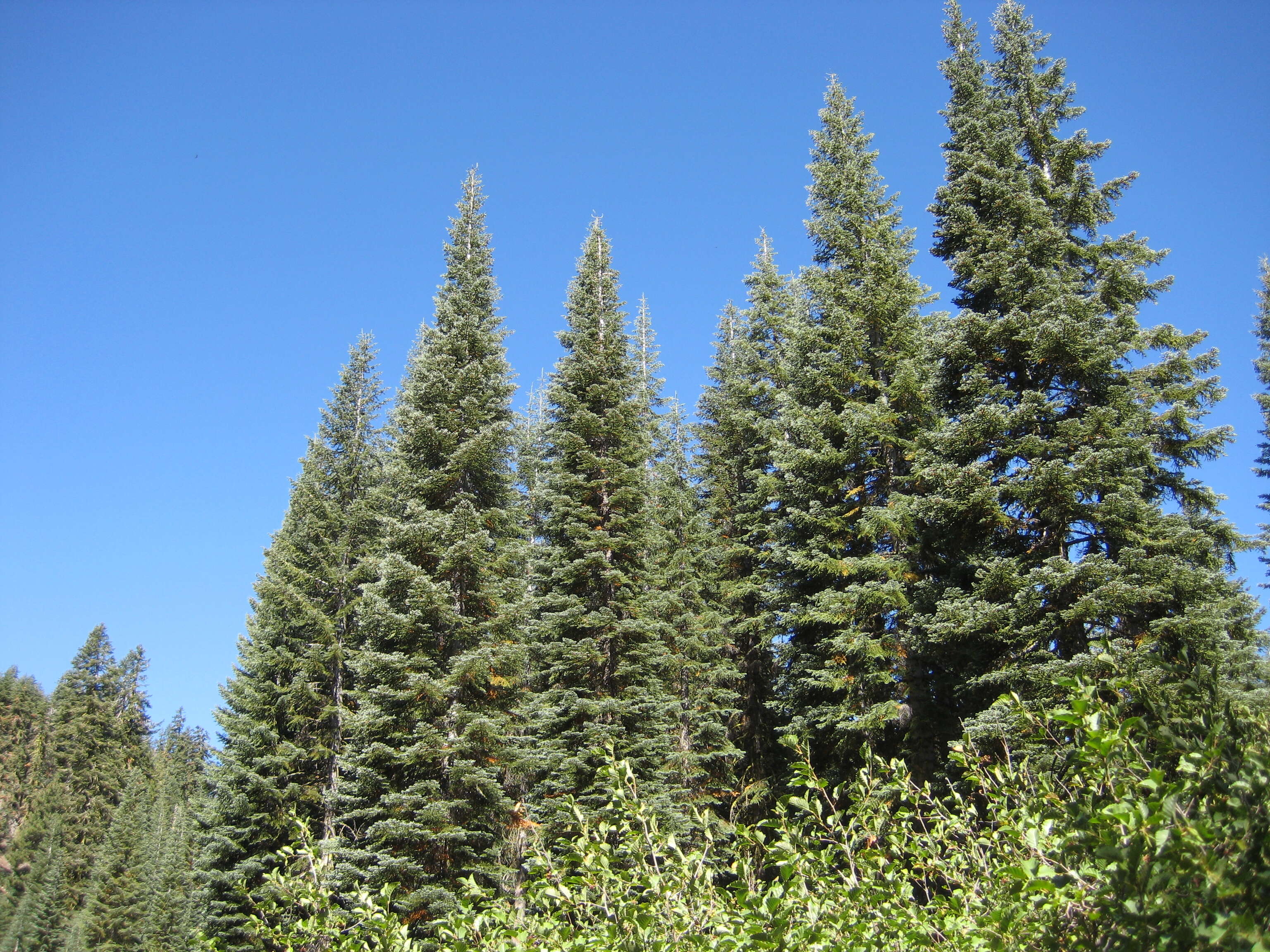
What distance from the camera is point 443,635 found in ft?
48.5

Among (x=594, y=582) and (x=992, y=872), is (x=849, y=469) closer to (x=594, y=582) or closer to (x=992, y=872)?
(x=594, y=582)

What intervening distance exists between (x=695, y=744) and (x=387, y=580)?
9.52 meters

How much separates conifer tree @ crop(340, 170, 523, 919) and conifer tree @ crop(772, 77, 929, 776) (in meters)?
6.21

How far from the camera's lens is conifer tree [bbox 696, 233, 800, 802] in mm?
18016

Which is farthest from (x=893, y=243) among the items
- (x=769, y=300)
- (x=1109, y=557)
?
(x=1109, y=557)

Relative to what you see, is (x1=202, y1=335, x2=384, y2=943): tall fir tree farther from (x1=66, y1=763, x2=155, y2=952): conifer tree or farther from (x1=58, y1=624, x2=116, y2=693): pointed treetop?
(x1=58, y1=624, x2=116, y2=693): pointed treetop

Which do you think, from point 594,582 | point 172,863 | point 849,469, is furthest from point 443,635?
point 172,863

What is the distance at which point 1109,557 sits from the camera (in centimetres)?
1016

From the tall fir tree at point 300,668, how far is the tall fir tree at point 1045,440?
12.3 m

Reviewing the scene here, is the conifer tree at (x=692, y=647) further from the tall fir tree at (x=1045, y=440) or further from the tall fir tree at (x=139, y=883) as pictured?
the tall fir tree at (x=139, y=883)

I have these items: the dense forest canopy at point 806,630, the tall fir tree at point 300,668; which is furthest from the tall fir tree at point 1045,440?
the tall fir tree at point 300,668

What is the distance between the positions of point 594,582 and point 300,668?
25.5 ft

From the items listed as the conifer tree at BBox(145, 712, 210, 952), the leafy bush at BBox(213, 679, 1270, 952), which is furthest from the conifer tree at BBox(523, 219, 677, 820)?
the leafy bush at BBox(213, 679, 1270, 952)

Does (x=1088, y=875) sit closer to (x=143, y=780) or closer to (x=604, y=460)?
(x=604, y=460)
